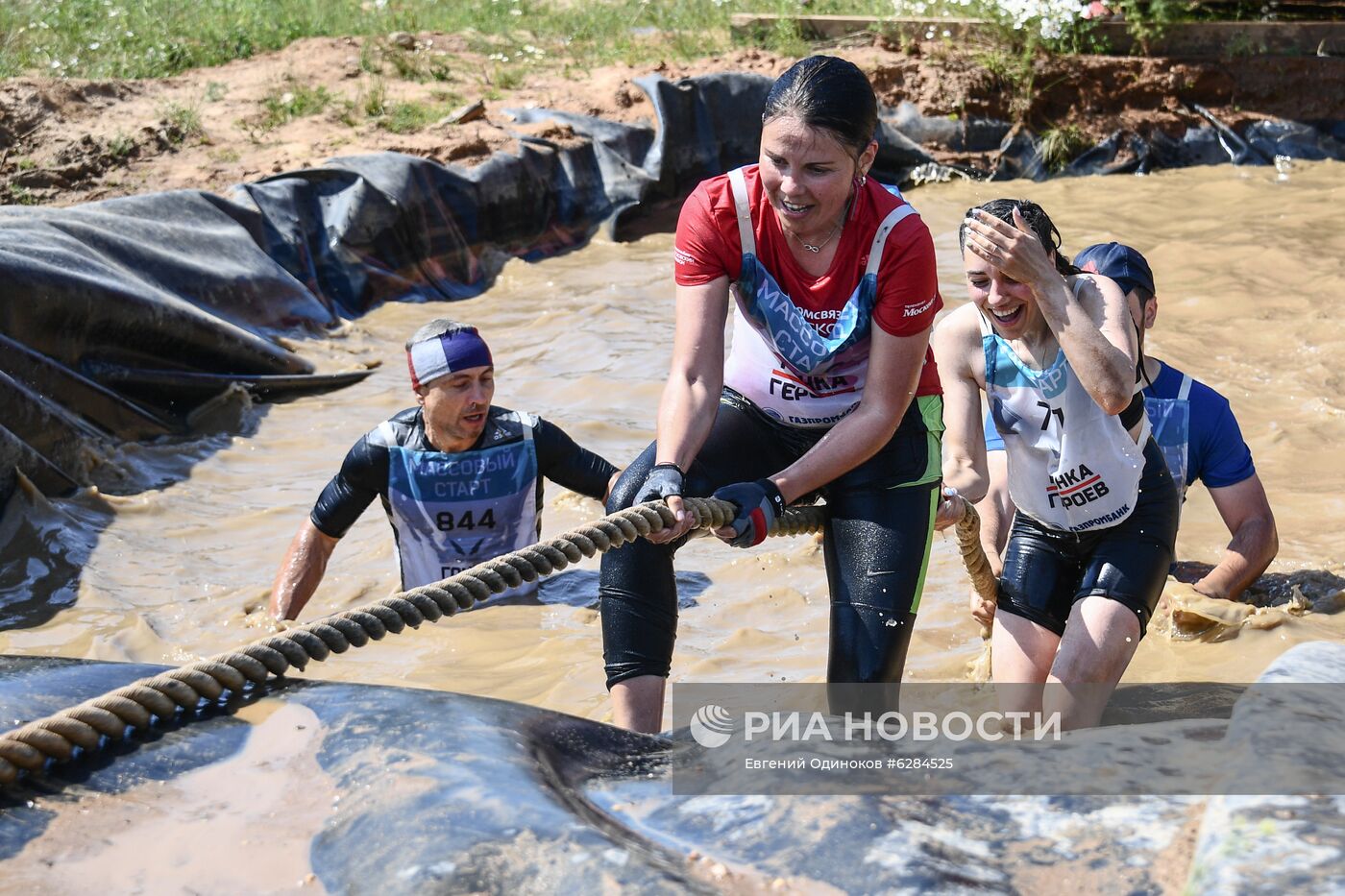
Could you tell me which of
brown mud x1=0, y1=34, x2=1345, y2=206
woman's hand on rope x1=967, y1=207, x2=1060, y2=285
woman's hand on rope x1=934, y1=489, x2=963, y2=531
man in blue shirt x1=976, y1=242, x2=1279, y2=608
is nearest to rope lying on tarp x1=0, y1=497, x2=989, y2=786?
woman's hand on rope x1=934, y1=489, x2=963, y2=531

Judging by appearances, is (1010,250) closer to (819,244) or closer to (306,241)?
(819,244)

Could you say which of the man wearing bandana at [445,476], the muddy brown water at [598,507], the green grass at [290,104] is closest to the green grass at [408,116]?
the green grass at [290,104]

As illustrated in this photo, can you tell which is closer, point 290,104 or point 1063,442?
point 1063,442

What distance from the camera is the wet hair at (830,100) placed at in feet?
9.41

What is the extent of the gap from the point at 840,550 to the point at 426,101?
28.5 ft

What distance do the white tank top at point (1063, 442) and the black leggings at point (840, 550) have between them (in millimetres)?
437

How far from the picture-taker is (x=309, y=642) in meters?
2.39

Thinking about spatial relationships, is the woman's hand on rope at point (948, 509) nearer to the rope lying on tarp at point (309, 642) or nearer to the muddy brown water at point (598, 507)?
the rope lying on tarp at point (309, 642)

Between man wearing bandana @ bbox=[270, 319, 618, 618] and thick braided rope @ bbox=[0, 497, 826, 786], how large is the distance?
1.81 meters

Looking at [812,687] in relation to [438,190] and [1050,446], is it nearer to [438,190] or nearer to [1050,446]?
[1050,446]

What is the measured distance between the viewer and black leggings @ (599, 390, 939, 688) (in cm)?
297

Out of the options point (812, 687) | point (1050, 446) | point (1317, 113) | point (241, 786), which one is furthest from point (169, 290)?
point (1317, 113)

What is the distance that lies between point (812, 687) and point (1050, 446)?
1139 mm

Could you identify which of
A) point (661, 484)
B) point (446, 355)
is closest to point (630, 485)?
point (661, 484)
